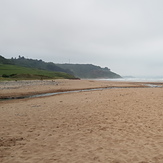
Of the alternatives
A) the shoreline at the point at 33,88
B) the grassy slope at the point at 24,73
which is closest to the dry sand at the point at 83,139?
the shoreline at the point at 33,88

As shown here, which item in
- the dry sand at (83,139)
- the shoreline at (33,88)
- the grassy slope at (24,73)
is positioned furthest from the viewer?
the grassy slope at (24,73)

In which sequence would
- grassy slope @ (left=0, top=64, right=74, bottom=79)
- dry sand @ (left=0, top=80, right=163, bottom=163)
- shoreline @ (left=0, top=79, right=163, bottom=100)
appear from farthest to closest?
1. grassy slope @ (left=0, top=64, right=74, bottom=79)
2. shoreline @ (left=0, top=79, right=163, bottom=100)
3. dry sand @ (left=0, top=80, right=163, bottom=163)

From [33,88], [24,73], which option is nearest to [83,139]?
[33,88]

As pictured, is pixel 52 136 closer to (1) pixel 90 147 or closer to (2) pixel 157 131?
(1) pixel 90 147

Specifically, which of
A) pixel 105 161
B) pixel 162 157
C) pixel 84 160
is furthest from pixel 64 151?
pixel 162 157

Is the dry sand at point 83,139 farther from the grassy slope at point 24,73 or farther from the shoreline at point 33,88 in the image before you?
the grassy slope at point 24,73

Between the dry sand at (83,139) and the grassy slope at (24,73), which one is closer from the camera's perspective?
the dry sand at (83,139)

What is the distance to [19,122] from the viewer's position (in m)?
10.2

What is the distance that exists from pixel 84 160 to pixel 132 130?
4.06 metres

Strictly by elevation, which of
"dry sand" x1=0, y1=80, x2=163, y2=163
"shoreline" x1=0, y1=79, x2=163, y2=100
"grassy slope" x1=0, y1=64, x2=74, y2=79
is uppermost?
"grassy slope" x1=0, y1=64, x2=74, y2=79

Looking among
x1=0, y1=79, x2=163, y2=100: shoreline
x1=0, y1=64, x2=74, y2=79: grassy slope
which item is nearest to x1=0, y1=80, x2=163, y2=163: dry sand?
x1=0, y1=79, x2=163, y2=100: shoreline

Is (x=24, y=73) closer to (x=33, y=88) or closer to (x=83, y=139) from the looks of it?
(x=33, y=88)

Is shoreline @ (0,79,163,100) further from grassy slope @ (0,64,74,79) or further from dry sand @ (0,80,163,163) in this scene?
grassy slope @ (0,64,74,79)

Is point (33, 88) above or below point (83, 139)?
above
